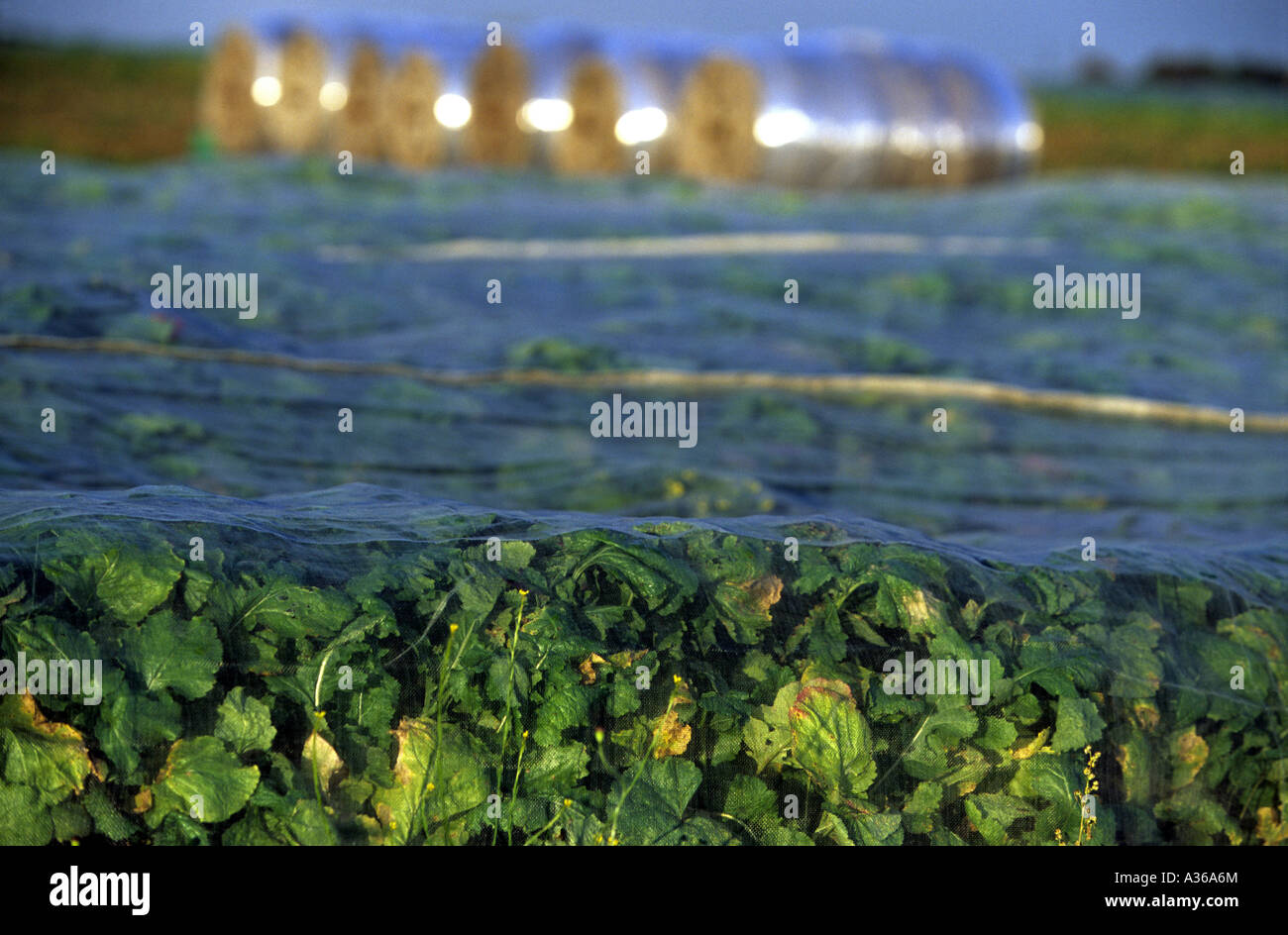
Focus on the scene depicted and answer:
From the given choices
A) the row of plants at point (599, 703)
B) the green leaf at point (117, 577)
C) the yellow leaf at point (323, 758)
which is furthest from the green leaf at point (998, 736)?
the green leaf at point (117, 577)

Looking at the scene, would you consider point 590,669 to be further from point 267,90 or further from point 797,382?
point 267,90

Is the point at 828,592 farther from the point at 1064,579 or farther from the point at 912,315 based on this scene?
the point at 912,315

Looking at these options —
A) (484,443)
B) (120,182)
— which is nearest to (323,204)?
(120,182)

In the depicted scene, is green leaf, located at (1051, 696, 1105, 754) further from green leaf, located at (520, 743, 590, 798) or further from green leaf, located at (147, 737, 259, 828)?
green leaf, located at (147, 737, 259, 828)

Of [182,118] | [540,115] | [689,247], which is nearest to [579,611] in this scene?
[689,247]

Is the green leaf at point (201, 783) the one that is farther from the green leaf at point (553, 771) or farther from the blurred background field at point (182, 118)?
the blurred background field at point (182, 118)

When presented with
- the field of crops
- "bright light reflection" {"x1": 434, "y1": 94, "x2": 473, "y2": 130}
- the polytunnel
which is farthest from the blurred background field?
the field of crops
